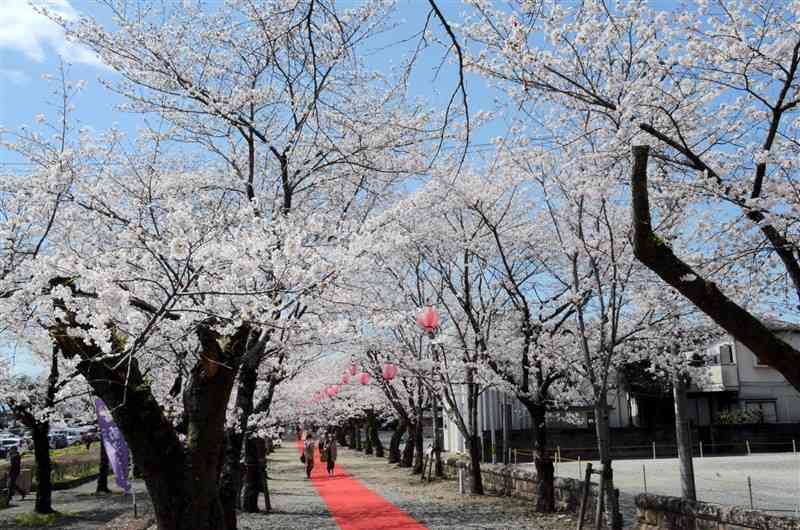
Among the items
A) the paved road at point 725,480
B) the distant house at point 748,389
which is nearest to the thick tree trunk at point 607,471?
the paved road at point 725,480

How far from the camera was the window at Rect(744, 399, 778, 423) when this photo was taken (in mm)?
34866

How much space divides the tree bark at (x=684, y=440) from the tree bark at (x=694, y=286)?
157 inches

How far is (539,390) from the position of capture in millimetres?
14836

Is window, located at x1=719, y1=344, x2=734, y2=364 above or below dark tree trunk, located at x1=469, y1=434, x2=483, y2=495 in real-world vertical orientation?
above

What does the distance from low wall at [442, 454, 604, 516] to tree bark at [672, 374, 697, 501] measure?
9.52ft

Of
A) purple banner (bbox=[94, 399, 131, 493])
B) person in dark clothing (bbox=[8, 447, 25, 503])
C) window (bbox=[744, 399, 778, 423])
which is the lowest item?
person in dark clothing (bbox=[8, 447, 25, 503])

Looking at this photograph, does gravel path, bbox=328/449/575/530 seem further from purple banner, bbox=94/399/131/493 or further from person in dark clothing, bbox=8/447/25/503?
person in dark clothing, bbox=8/447/25/503

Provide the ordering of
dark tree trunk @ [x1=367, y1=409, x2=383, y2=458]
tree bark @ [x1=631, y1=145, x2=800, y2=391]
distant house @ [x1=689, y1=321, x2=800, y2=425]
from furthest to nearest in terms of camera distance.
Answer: dark tree trunk @ [x1=367, y1=409, x2=383, y2=458]
distant house @ [x1=689, y1=321, x2=800, y2=425]
tree bark @ [x1=631, y1=145, x2=800, y2=391]

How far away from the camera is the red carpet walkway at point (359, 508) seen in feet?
45.2

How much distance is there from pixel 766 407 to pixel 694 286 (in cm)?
3434

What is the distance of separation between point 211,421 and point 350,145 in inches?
177

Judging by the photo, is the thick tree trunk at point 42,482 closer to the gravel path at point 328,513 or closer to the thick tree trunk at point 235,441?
the gravel path at point 328,513

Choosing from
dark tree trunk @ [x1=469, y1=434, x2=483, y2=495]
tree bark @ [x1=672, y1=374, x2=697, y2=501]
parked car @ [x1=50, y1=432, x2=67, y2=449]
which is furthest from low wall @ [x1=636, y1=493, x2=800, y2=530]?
parked car @ [x1=50, y1=432, x2=67, y2=449]

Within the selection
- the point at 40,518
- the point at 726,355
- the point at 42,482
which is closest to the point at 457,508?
the point at 40,518
